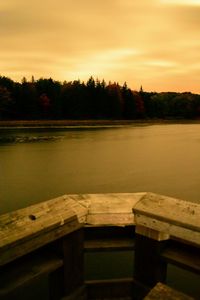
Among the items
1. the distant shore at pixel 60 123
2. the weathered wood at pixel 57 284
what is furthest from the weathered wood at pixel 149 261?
the distant shore at pixel 60 123

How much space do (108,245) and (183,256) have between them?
0.83 metres

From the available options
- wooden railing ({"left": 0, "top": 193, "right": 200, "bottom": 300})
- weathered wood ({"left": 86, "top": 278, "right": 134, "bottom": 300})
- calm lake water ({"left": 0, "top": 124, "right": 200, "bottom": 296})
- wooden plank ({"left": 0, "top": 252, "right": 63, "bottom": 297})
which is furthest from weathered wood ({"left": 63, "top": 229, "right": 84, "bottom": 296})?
calm lake water ({"left": 0, "top": 124, "right": 200, "bottom": 296})

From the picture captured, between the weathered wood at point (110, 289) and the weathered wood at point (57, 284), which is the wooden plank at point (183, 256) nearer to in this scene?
the weathered wood at point (110, 289)

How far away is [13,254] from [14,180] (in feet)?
51.0

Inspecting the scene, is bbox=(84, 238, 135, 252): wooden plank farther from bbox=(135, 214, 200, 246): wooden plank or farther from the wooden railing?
bbox=(135, 214, 200, 246): wooden plank

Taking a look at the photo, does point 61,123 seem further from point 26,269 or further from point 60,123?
point 26,269

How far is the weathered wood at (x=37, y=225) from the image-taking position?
9.76 feet

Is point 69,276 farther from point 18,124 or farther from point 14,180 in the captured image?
point 18,124

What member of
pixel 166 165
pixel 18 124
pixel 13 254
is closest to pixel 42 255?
pixel 13 254

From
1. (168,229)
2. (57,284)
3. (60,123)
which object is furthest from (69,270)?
(60,123)

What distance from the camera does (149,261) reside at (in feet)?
11.8

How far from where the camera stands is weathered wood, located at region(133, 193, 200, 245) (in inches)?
124

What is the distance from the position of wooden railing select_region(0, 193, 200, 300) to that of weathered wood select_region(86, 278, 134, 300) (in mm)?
19

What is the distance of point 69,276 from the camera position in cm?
362
